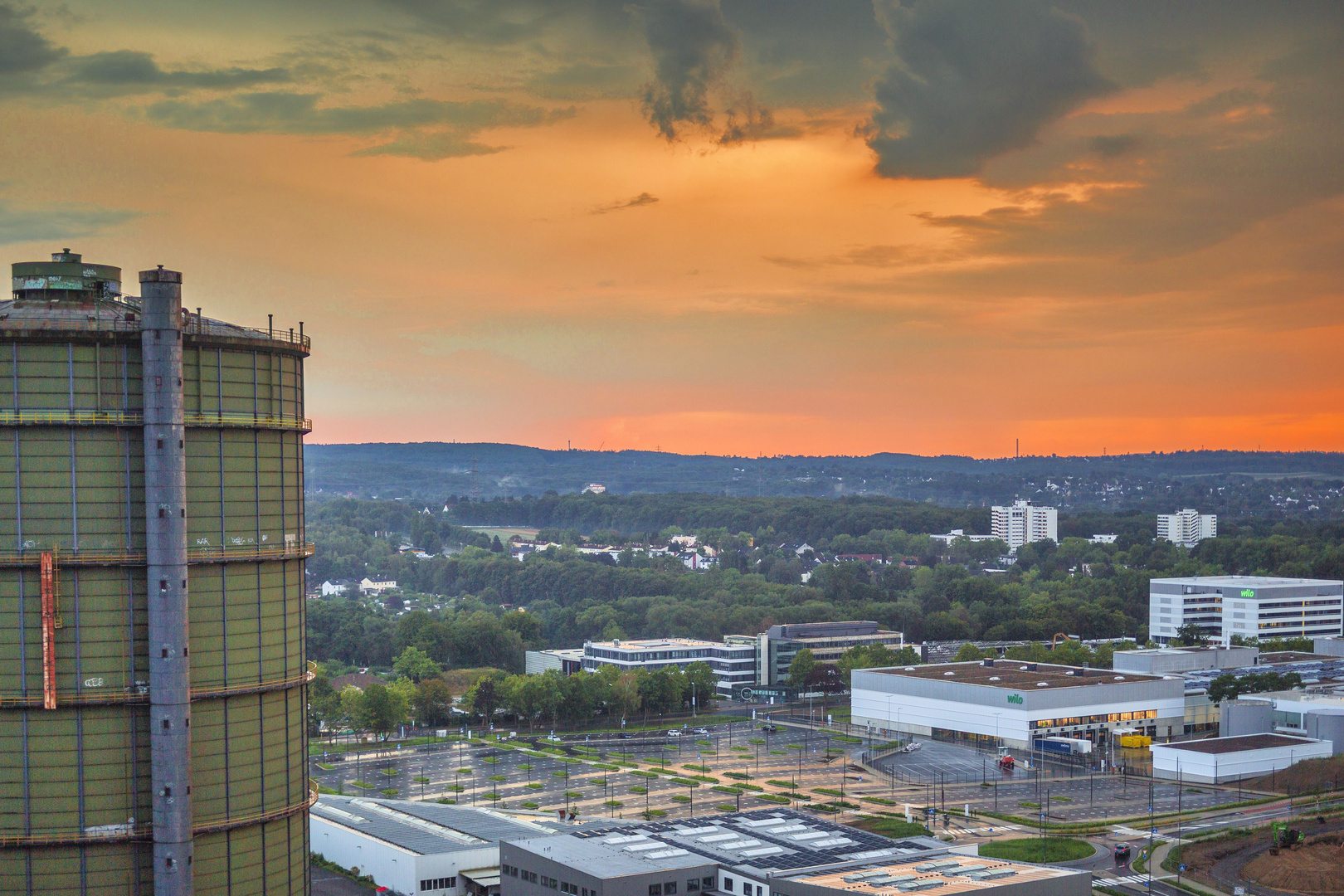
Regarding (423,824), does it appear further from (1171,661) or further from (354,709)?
(1171,661)

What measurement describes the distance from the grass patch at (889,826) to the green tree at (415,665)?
280ft

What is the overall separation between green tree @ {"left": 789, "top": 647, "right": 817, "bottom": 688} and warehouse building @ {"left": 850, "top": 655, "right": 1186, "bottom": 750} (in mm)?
23708

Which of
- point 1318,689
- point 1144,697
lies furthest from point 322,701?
point 1318,689

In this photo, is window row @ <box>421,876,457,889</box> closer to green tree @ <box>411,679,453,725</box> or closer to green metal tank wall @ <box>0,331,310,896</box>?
green metal tank wall @ <box>0,331,310,896</box>

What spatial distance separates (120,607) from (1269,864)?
79287 mm

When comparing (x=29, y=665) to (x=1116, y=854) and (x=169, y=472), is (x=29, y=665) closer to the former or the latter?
(x=169, y=472)

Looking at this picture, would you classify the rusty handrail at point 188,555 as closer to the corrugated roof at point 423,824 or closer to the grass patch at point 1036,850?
the corrugated roof at point 423,824

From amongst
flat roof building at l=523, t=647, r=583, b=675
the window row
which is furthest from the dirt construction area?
flat roof building at l=523, t=647, r=583, b=675

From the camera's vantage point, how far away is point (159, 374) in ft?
142

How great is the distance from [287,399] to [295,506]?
368 cm

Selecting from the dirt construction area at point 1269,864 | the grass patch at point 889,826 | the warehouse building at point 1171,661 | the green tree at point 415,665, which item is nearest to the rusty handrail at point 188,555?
the grass patch at point 889,826

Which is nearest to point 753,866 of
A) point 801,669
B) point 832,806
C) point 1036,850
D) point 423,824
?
point 1036,850

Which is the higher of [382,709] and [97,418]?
[97,418]

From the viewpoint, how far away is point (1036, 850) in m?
96.3
